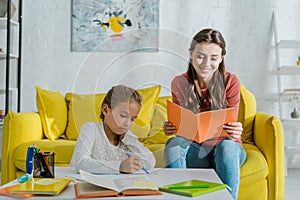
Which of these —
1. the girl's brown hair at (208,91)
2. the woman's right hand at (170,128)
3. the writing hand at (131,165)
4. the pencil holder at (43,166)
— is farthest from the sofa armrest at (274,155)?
the pencil holder at (43,166)

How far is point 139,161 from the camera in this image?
1682 millimetres

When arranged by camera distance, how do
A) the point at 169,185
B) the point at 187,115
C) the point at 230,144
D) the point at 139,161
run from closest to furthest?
the point at 169,185 < the point at 139,161 < the point at 187,115 < the point at 230,144

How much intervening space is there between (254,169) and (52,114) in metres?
1.33

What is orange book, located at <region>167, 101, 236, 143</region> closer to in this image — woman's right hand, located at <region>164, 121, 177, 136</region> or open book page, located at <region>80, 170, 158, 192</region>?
woman's right hand, located at <region>164, 121, 177, 136</region>

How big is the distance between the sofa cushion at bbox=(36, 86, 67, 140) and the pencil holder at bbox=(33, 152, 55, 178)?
1203 millimetres

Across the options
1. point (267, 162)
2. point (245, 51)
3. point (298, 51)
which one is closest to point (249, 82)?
point (245, 51)

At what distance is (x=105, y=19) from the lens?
355 cm

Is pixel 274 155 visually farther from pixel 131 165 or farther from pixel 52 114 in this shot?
pixel 52 114

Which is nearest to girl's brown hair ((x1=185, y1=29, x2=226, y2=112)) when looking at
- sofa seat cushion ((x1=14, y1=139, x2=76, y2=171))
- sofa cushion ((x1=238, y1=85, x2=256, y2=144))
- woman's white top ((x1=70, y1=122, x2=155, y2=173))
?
woman's white top ((x1=70, y1=122, x2=155, y2=173))

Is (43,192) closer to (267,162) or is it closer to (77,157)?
(77,157)

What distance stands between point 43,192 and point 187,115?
71 centimetres

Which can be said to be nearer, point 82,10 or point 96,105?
point 96,105

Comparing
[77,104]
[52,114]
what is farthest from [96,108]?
[52,114]

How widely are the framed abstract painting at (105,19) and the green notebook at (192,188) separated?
216 centimetres
